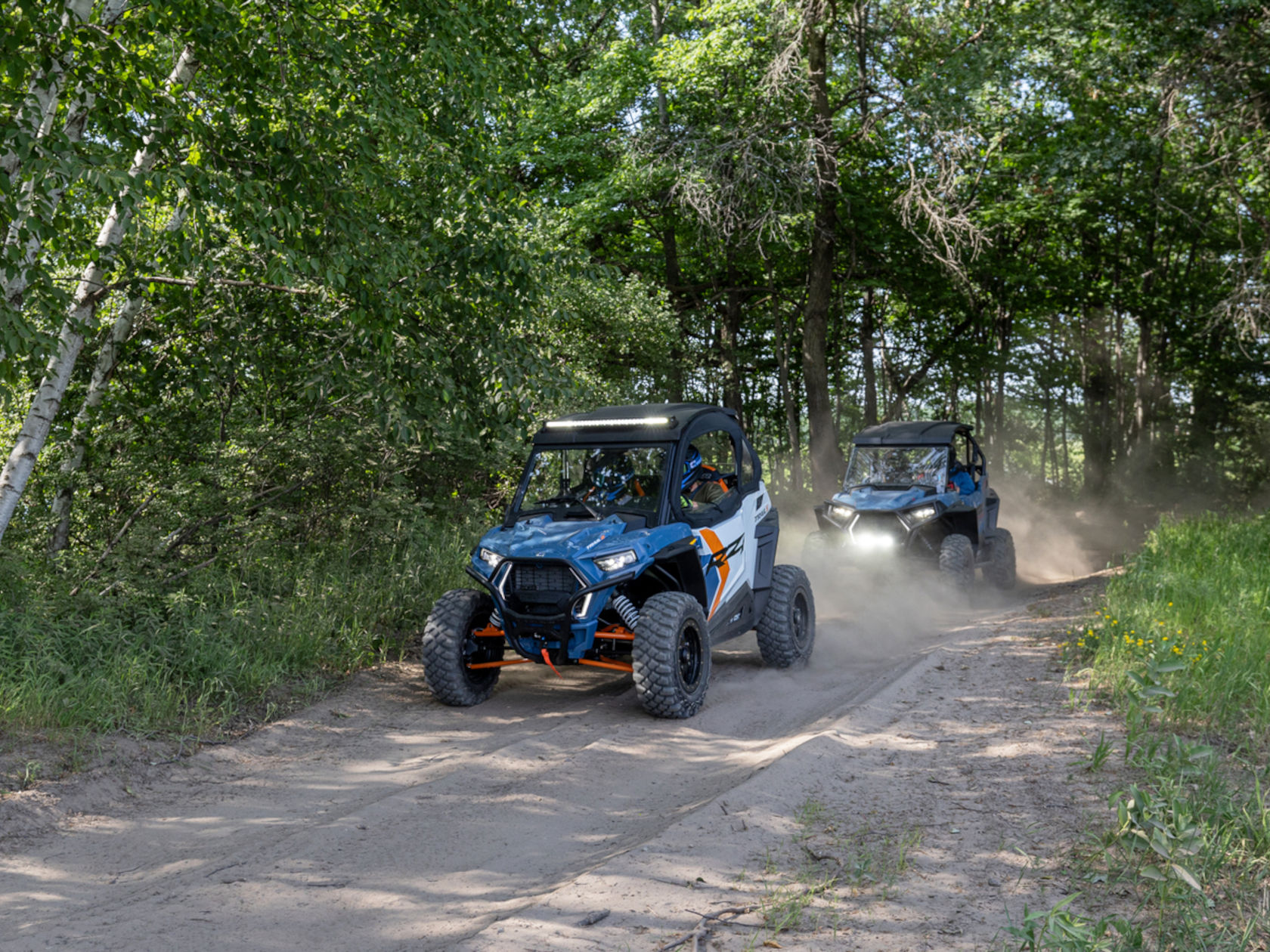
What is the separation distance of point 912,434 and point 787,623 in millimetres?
5536

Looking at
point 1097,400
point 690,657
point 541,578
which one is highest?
point 1097,400

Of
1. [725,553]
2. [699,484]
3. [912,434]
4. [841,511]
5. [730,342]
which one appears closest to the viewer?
[725,553]

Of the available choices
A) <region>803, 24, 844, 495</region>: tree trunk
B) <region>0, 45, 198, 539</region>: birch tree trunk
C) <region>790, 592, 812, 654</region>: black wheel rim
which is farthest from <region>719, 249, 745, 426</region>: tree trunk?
<region>0, 45, 198, 539</region>: birch tree trunk

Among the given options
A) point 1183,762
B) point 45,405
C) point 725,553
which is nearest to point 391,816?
point 725,553

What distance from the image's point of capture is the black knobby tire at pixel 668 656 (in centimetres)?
646

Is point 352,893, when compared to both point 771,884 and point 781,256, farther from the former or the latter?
point 781,256

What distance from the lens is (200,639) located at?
7066 mm

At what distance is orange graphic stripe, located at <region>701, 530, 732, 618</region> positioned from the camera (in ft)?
23.8

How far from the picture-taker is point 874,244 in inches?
816

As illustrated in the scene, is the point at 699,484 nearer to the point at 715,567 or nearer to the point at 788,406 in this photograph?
the point at 715,567

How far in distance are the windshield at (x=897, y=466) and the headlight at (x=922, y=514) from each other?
0.48 meters

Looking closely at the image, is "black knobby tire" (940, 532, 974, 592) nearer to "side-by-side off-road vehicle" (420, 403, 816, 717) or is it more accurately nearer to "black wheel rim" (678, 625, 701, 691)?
"side-by-side off-road vehicle" (420, 403, 816, 717)

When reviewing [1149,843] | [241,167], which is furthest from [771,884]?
[241,167]

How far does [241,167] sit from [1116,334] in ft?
81.0
